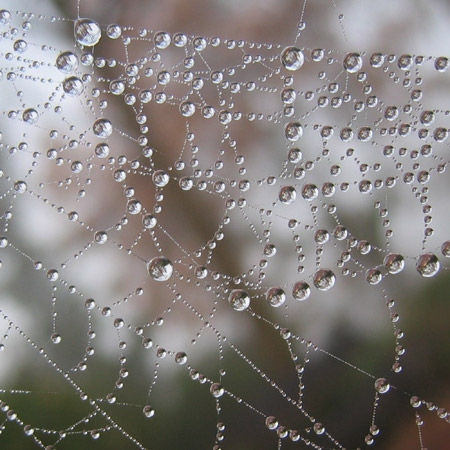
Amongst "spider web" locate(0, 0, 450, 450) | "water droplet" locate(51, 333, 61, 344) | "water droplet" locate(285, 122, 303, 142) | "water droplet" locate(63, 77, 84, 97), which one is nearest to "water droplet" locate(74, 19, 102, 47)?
"water droplet" locate(63, 77, 84, 97)

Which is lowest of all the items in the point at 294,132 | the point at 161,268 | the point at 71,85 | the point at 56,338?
the point at 56,338

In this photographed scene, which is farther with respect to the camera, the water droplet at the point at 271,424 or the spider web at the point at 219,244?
the spider web at the point at 219,244

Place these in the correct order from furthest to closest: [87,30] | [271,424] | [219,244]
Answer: [219,244]
[271,424]
[87,30]

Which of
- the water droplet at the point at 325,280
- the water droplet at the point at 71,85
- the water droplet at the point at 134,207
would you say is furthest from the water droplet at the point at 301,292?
the water droplet at the point at 71,85

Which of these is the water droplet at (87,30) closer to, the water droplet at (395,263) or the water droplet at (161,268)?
the water droplet at (161,268)

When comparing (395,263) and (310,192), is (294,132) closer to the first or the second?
(310,192)

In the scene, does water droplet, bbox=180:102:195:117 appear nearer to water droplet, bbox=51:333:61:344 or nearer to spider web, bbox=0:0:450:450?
spider web, bbox=0:0:450:450

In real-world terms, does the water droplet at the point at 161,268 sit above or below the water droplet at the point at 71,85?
below

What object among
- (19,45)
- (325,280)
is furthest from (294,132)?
(19,45)

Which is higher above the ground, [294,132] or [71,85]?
[294,132]
